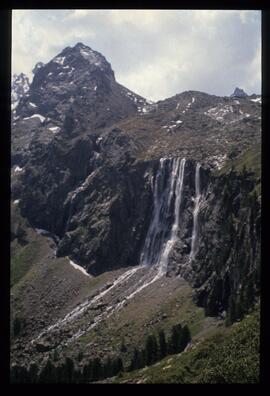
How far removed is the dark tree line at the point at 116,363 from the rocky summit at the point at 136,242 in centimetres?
173

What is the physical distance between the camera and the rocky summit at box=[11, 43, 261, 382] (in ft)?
384

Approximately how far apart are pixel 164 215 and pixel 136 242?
1039 cm

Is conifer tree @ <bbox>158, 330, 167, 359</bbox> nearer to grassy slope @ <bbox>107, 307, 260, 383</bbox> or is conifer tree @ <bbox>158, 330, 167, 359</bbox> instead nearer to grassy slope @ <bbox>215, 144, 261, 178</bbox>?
grassy slope @ <bbox>107, 307, 260, 383</bbox>

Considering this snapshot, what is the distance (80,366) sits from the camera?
115 metres

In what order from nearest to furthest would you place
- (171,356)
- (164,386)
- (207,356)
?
(164,386) < (207,356) < (171,356)

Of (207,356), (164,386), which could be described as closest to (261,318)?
(164,386)

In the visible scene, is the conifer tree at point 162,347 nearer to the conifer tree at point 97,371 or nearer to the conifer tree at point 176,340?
the conifer tree at point 176,340

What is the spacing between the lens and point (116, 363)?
106688 millimetres

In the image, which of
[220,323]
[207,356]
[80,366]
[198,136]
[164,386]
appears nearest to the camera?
[164,386]

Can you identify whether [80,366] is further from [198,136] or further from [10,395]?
[10,395]

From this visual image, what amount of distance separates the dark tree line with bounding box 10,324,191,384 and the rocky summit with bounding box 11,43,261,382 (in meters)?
1.73

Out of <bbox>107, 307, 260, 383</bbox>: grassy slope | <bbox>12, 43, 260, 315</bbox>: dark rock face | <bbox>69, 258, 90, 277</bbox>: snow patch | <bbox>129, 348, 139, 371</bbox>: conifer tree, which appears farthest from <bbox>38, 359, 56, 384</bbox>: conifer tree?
<bbox>69, 258, 90, 277</bbox>: snow patch

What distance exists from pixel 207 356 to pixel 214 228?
59288 millimetres

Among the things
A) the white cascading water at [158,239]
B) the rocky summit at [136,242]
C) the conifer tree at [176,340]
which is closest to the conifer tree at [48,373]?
the rocky summit at [136,242]
